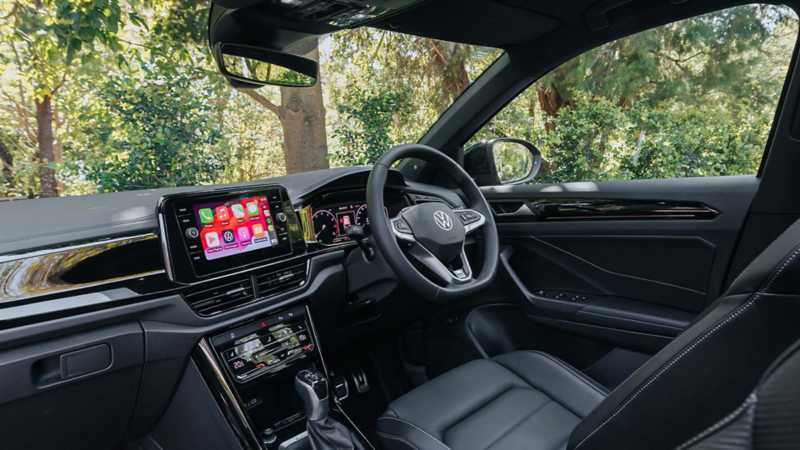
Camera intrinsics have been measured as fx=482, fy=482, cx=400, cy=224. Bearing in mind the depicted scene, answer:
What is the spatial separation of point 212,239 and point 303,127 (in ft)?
13.4

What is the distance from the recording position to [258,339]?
159 cm

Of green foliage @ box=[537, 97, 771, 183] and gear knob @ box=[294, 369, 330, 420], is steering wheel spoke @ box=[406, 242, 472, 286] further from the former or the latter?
green foliage @ box=[537, 97, 771, 183]

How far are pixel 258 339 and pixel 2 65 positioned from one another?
12.6 ft

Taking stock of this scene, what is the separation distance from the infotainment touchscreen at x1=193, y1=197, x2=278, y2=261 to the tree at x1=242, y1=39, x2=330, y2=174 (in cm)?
376

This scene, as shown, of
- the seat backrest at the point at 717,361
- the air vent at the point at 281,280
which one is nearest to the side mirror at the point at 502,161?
the air vent at the point at 281,280

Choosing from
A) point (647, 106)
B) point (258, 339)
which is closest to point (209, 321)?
point (258, 339)

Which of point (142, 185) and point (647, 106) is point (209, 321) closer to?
point (647, 106)

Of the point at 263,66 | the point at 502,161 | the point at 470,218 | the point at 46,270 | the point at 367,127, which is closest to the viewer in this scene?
the point at 46,270

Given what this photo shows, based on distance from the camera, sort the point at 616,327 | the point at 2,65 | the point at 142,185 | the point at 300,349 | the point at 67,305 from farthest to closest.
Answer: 1. the point at 142,185
2. the point at 2,65
3. the point at 616,327
4. the point at 300,349
5. the point at 67,305

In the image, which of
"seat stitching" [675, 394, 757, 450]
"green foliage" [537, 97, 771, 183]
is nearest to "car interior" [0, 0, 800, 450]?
"seat stitching" [675, 394, 757, 450]

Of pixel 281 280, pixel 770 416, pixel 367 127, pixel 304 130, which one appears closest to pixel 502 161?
pixel 281 280

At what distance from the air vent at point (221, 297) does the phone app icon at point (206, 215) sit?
0.20 m

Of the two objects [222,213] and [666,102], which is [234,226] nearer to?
[222,213]

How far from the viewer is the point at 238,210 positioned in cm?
152
